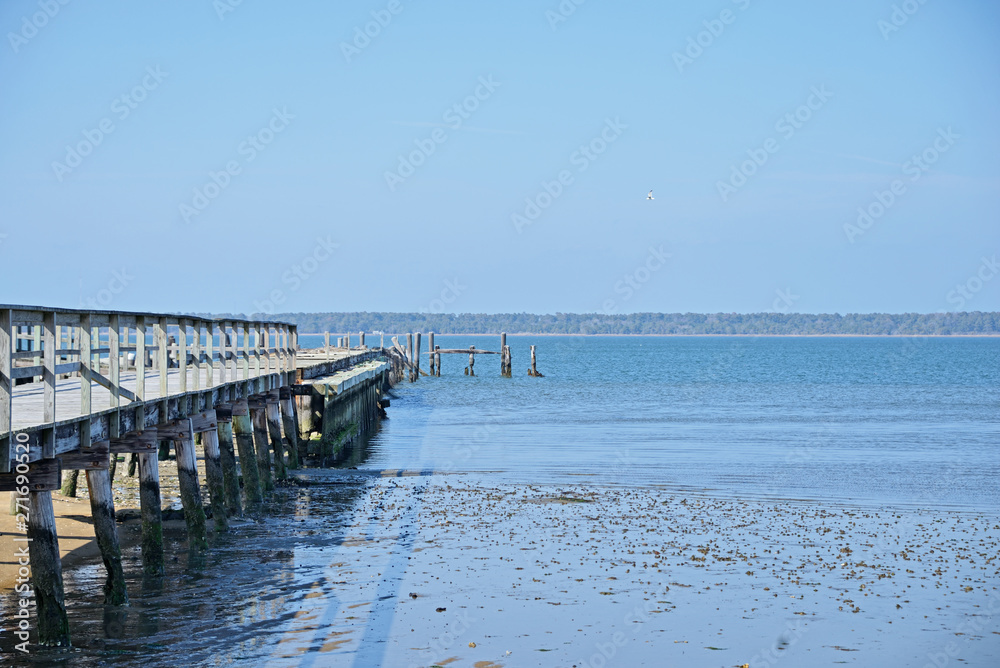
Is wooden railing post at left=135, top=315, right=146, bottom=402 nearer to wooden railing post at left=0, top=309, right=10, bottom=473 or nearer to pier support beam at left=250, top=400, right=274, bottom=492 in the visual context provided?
wooden railing post at left=0, top=309, right=10, bottom=473

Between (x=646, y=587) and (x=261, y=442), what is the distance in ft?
31.8

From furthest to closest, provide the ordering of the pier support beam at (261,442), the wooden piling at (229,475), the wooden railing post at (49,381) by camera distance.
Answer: the pier support beam at (261,442), the wooden piling at (229,475), the wooden railing post at (49,381)

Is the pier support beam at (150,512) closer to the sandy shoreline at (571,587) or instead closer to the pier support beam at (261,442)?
the sandy shoreline at (571,587)

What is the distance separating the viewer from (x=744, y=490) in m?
21.2

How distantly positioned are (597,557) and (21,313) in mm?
8353

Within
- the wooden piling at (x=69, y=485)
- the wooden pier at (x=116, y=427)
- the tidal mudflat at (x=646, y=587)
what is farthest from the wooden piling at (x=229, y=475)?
the wooden piling at (x=69, y=485)

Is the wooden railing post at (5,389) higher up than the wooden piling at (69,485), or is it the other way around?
the wooden railing post at (5,389)

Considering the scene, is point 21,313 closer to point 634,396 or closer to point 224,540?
point 224,540

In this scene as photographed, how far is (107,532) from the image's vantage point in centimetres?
1094

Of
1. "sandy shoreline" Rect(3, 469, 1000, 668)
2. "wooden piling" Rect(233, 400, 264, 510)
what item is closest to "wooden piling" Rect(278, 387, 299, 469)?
"wooden piling" Rect(233, 400, 264, 510)

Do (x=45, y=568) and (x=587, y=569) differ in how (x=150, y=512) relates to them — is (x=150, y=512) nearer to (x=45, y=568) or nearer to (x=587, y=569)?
(x=45, y=568)

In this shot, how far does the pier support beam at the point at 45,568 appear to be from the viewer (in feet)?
30.2

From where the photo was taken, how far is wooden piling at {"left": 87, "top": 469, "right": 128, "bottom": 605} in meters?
10.8

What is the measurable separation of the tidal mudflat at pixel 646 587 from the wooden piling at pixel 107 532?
1.89m
